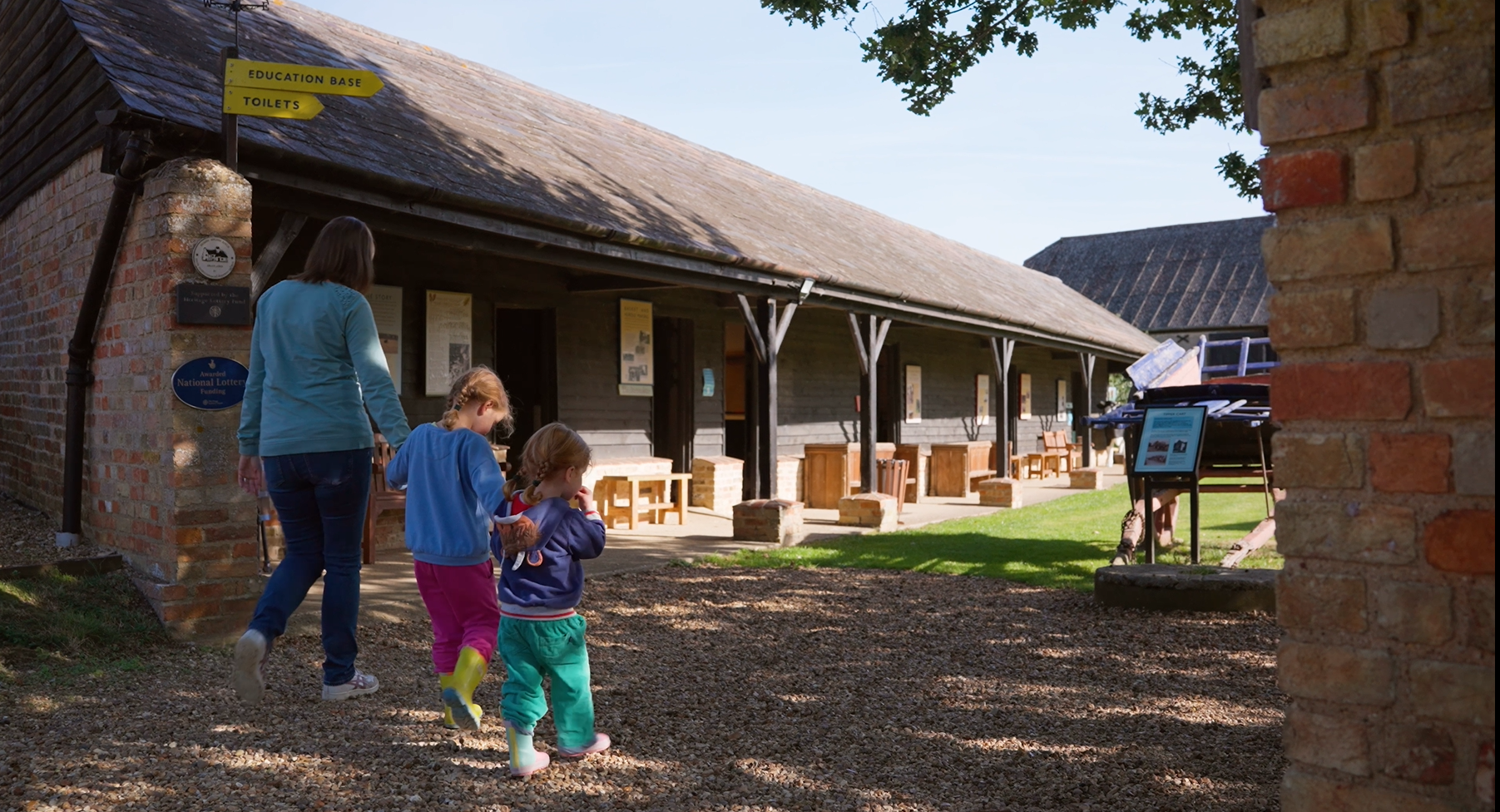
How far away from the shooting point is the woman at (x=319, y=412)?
3.77 metres

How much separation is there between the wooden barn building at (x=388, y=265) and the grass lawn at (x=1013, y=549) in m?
1.49

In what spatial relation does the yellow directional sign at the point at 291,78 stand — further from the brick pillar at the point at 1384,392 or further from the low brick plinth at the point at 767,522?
the low brick plinth at the point at 767,522

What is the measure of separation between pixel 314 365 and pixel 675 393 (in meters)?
8.67

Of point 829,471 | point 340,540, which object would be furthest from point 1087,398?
point 340,540

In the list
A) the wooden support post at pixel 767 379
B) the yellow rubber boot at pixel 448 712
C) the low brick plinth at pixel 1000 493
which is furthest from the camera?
the low brick plinth at pixel 1000 493

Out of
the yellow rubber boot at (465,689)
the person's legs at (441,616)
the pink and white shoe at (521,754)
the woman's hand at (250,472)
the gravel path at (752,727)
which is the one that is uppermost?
the woman's hand at (250,472)

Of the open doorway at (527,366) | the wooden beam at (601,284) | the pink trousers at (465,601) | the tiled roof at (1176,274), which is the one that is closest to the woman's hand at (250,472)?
the pink trousers at (465,601)

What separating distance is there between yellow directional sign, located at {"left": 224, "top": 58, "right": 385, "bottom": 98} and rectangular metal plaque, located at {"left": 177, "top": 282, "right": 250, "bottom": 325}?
925 millimetres

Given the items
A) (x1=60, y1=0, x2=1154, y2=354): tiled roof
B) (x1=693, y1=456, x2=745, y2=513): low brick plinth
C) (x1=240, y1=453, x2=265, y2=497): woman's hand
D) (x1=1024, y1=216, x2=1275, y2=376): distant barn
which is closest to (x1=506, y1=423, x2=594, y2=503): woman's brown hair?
(x1=240, y1=453, x2=265, y2=497): woman's hand

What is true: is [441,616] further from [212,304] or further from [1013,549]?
[1013,549]

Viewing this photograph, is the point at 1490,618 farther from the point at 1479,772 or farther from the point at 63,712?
the point at 63,712

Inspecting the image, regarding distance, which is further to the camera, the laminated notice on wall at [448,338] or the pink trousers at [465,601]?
the laminated notice on wall at [448,338]

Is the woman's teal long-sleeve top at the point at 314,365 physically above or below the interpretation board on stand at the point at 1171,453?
above

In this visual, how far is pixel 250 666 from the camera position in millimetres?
3623
